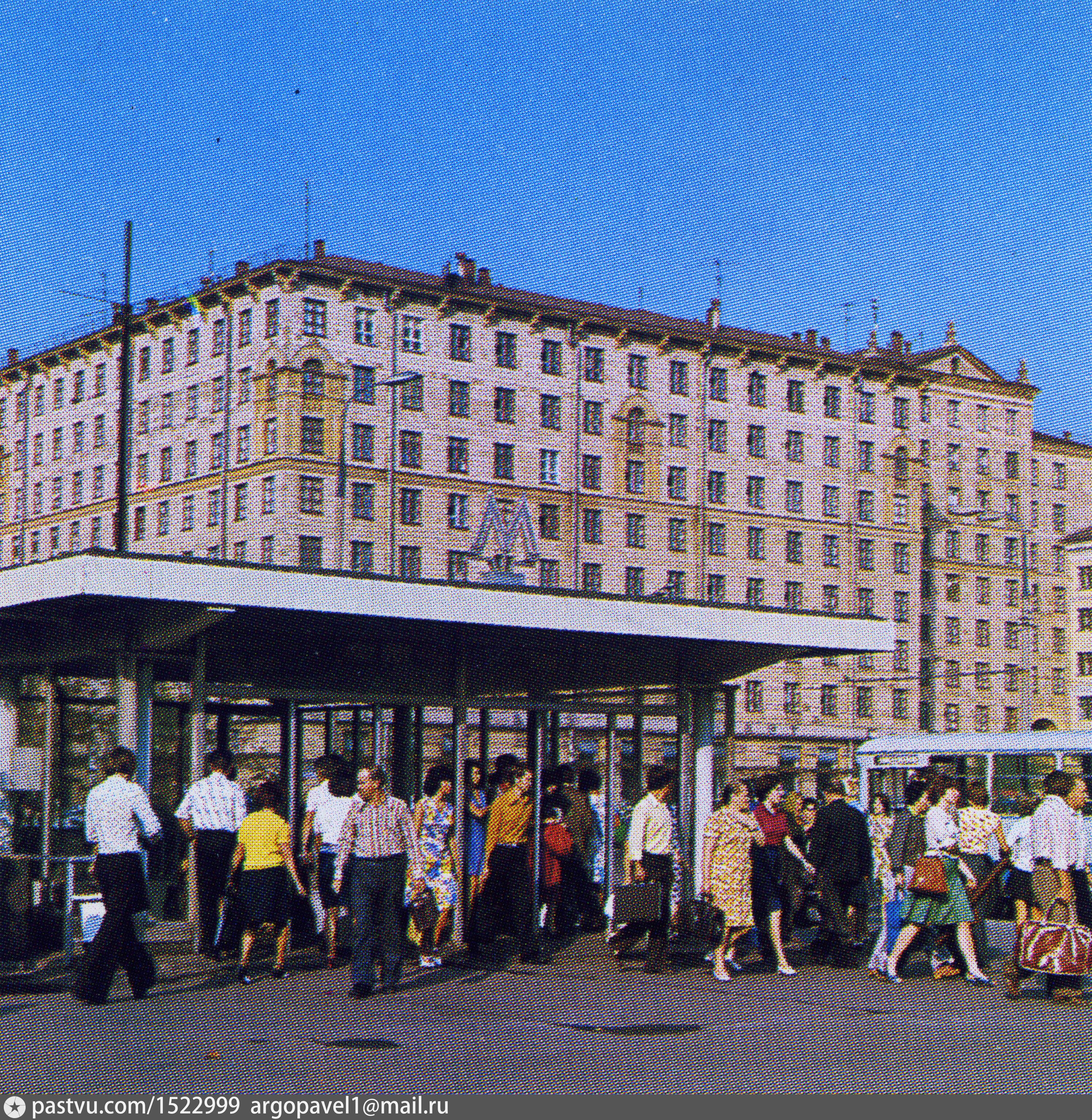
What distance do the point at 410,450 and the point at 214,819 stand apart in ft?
202

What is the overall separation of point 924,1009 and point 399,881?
11.8 feet

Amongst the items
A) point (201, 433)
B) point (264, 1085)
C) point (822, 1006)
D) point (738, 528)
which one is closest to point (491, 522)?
point (822, 1006)

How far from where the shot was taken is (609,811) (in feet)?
63.1

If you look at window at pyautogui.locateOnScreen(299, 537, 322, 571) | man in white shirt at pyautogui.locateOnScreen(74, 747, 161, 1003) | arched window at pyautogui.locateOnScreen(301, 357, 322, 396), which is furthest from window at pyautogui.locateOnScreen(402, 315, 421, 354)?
man in white shirt at pyautogui.locateOnScreen(74, 747, 161, 1003)

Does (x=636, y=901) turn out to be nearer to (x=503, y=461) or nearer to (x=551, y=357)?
(x=503, y=461)

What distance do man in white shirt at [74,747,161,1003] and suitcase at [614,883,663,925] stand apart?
12.1 ft

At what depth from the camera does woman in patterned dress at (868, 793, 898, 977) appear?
1528 cm

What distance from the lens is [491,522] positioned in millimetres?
35375

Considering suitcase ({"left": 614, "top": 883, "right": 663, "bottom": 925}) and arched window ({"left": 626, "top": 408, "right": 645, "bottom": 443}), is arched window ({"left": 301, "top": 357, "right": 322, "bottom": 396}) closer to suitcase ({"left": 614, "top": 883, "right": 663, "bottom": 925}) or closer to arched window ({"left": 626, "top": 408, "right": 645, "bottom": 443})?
arched window ({"left": 626, "top": 408, "right": 645, "bottom": 443})

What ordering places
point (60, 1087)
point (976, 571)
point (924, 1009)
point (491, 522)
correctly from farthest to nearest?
1. point (976, 571)
2. point (491, 522)
3. point (924, 1009)
4. point (60, 1087)

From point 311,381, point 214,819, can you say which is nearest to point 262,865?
point 214,819

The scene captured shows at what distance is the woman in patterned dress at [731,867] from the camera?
49.1ft

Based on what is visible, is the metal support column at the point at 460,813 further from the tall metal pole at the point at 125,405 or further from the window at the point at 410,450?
the window at the point at 410,450

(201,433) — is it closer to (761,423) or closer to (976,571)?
(761,423)
